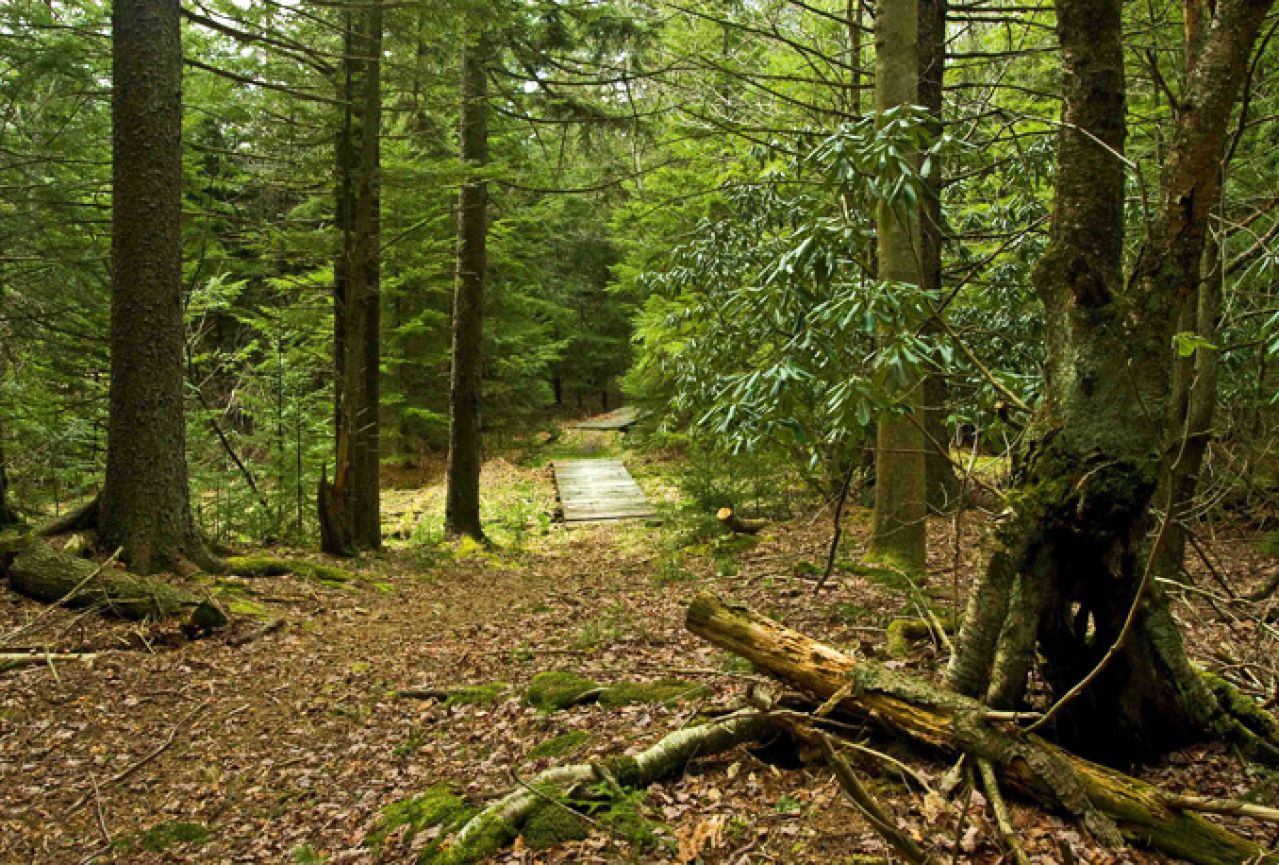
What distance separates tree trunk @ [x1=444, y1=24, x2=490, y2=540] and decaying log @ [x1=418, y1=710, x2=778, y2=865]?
883cm

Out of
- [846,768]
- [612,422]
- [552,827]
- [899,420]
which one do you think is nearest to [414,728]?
[552,827]

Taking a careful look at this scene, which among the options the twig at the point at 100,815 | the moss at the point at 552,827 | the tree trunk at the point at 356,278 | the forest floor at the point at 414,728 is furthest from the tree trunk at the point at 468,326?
the moss at the point at 552,827

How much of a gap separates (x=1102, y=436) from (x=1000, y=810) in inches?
50.3

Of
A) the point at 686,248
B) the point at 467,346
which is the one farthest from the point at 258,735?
the point at 467,346

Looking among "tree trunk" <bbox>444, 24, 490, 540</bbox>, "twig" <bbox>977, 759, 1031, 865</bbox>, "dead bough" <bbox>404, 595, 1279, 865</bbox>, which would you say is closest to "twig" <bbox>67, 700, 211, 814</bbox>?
"dead bough" <bbox>404, 595, 1279, 865</bbox>

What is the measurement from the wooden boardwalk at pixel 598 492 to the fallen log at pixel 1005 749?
11.2 meters

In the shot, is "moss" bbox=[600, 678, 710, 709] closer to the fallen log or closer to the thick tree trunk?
the fallen log

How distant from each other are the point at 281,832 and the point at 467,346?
340 inches

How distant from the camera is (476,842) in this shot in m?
2.96

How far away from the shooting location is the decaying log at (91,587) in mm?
5863

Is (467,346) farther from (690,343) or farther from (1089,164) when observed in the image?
(1089,164)

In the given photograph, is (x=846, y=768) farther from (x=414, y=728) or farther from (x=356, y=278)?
(x=356, y=278)

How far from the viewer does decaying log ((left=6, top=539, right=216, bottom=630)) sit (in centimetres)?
586

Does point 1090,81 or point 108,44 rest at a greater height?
point 108,44
